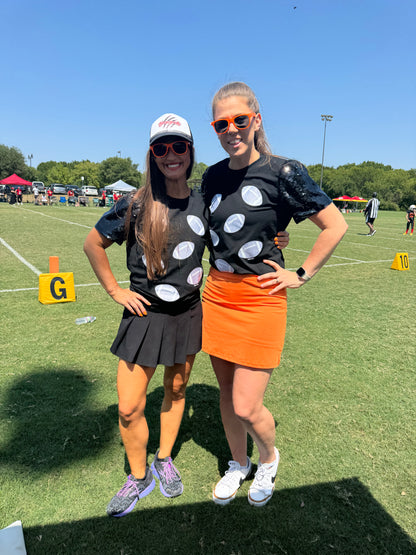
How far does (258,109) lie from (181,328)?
1.35m

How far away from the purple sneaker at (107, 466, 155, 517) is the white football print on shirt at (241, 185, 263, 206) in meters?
1.83

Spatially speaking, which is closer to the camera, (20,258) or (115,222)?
(115,222)

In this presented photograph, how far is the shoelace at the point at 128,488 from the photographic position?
7.58ft

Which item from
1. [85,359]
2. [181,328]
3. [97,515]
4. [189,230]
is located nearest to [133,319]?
[181,328]

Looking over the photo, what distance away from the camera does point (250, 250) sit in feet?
6.94

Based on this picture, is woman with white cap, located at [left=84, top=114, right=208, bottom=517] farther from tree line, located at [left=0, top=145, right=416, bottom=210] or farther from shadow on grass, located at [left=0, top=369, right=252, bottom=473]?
tree line, located at [left=0, top=145, right=416, bottom=210]

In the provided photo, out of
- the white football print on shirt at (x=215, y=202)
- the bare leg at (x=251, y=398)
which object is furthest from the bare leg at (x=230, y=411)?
the white football print on shirt at (x=215, y=202)

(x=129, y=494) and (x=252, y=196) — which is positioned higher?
(x=252, y=196)

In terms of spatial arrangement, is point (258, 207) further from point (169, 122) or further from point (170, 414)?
point (170, 414)

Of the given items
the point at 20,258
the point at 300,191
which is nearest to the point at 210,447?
the point at 300,191

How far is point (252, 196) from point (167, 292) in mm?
722

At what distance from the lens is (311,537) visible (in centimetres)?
216

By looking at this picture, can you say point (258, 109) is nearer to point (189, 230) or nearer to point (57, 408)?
point (189, 230)

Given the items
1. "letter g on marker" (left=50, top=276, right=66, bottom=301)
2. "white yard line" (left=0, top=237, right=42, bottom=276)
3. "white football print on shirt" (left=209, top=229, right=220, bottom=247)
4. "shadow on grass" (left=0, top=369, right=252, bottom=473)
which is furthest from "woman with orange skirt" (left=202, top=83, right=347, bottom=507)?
"white yard line" (left=0, top=237, right=42, bottom=276)
